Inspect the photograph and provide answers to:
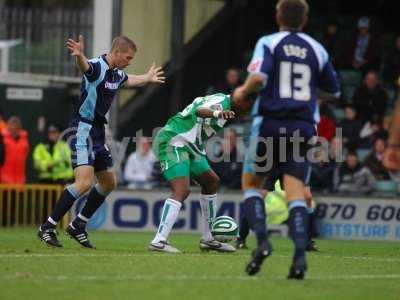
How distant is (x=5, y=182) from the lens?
2375cm

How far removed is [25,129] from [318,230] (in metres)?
8.04

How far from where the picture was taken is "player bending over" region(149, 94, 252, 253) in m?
13.3

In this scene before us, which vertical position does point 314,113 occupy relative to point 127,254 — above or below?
above

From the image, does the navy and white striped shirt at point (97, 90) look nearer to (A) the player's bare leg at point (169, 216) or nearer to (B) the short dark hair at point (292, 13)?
(A) the player's bare leg at point (169, 216)

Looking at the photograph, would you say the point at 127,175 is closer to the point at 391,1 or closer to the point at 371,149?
the point at 371,149

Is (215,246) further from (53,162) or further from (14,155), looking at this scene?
(14,155)

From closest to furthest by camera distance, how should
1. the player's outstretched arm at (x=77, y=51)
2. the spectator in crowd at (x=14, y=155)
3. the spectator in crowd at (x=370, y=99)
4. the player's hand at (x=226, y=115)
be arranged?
the player's hand at (x=226, y=115), the player's outstretched arm at (x=77, y=51), the spectator in crowd at (x=370, y=99), the spectator in crowd at (x=14, y=155)

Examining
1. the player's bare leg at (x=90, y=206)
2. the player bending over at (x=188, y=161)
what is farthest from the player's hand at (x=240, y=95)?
the player's bare leg at (x=90, y=206)

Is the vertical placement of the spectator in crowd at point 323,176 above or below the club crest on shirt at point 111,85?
below

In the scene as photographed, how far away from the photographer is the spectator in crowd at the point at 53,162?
942 inches

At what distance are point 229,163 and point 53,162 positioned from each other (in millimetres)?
3715

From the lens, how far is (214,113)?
1287 cm

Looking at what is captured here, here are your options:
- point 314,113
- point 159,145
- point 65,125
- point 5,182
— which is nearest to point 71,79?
point 65,125

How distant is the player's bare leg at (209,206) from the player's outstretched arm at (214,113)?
0.89 metres
